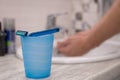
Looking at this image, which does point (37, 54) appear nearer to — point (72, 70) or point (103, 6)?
point (72, 70)

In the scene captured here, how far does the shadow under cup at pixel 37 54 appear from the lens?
0.77 m

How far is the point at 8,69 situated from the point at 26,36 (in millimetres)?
211

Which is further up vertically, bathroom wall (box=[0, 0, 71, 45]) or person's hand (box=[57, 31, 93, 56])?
bathroom wall (box=[0, 0, 71, 45])

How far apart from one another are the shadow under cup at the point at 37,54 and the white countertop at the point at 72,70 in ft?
0.11

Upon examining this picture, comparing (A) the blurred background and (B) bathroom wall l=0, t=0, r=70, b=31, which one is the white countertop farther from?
(B) bathroom wall l=0, t=0, r=70, b=31

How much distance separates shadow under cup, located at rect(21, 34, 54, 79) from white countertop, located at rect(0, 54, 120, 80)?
35 millimetres

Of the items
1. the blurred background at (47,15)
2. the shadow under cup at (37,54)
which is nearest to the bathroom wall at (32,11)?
the blurred background at (47,15)

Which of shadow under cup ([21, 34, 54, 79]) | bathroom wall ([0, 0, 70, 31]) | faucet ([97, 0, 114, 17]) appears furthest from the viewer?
faucet ([97, 0, 114, 17])

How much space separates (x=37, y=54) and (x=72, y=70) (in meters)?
0.20

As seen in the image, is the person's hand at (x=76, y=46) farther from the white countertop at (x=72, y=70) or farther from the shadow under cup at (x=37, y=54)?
the shadow under cup at (x=37, y=54)

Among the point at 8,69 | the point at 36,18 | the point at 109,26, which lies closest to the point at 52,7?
the point at 36,18

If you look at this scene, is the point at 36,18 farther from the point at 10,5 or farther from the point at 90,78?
the point at 90,78

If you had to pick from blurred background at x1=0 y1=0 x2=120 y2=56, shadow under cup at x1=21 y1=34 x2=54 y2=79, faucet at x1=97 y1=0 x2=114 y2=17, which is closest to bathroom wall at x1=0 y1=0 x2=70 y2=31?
blurred background at x1=0 y1=0 x2=120 y2=56

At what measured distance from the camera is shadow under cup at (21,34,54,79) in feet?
2.53
